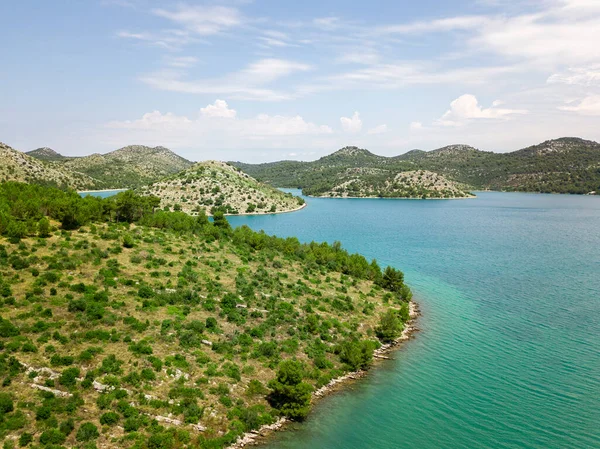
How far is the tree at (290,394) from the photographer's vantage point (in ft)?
107

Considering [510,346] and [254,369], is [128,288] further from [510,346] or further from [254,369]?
[510,346]

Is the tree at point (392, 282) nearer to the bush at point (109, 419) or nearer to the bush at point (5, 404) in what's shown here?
the bush at point (109, 419)

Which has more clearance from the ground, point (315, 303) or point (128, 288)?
point (128, 288)

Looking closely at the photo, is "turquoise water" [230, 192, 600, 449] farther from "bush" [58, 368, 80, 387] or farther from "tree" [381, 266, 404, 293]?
"bush" [58, 368, 80, 387]

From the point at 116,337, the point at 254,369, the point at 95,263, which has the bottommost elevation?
the point at 254,369

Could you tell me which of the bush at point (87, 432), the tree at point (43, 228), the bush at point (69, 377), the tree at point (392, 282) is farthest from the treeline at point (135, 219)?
the bush at point (87, 432)

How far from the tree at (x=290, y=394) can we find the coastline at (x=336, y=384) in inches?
41.1

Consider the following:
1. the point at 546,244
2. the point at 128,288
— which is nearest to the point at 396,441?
the point at 128,288

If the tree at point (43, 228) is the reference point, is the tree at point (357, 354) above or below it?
below

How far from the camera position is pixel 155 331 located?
126 ft

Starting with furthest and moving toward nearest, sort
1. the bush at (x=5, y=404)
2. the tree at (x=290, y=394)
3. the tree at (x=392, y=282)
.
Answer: the tree at (x=392, y=282) → the tree at (x=290, y=394) → the bush at (x=5, y=404)

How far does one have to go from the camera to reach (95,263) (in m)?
47.5

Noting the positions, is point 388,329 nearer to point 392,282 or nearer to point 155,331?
point 392,282

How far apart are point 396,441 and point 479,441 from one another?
6925 millimetres
